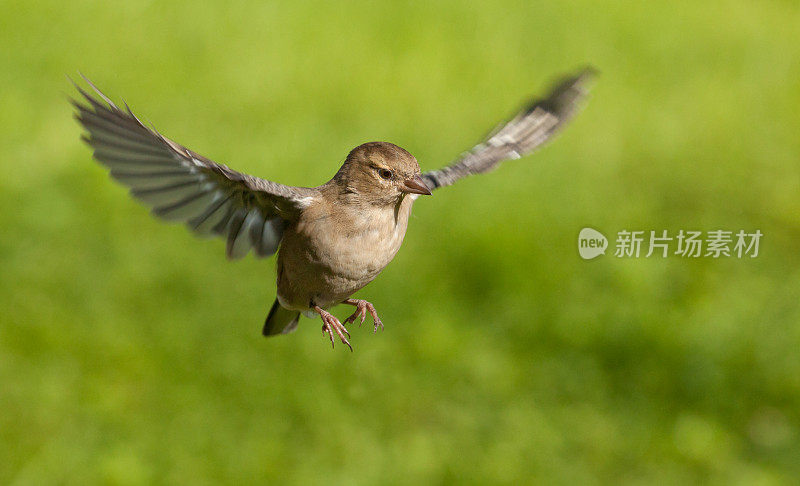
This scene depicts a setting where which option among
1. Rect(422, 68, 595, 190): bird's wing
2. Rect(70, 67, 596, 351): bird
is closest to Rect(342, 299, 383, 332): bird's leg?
Rect(70, 67, 596, 351): bird

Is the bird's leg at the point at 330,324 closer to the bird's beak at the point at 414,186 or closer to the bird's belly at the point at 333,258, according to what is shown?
A: the bird's belly at the point at 333,258

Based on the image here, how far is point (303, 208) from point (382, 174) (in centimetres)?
24

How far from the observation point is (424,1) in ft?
31.6

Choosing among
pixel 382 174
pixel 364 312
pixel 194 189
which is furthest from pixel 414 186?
pixel 194 189

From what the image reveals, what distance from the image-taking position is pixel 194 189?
2172 millimetres

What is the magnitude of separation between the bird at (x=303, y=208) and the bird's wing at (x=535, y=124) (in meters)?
0.17

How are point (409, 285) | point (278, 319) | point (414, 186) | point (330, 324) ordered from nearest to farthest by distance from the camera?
point (414, 186) < point (330, 324) < point (278, 319) < point (409, 285)

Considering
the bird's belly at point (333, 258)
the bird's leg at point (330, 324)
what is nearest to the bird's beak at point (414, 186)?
the bird's belly at point (333, 258)

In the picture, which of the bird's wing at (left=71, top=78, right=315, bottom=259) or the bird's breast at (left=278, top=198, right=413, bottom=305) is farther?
the bird's breast at (left=278, top=198, right=413, bottom=305)

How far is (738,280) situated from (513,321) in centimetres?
186

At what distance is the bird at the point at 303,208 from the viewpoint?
1.90 meters

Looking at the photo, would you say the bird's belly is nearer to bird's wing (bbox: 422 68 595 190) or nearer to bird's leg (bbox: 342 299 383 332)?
bird's leg (bbox: 342 299 383 332)

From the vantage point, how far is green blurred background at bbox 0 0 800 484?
699 centimetres

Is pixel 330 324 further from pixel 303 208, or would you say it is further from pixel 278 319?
pixel 278 319
